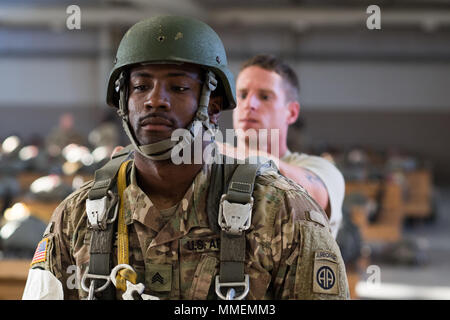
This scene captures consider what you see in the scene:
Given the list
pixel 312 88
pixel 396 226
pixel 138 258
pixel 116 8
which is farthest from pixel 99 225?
pixel 312 88

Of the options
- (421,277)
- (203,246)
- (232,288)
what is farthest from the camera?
(421,277)

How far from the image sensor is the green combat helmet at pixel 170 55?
165 centimetres

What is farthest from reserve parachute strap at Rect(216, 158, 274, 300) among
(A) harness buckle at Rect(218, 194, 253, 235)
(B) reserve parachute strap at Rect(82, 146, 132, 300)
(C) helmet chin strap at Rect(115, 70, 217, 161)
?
(B) reserve parachute strap at Rect(82, 146, 132, 300)

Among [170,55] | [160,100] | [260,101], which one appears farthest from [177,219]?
[260,101]

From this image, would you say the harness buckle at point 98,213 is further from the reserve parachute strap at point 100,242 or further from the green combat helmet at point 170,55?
the green combat helmet at point 170,55

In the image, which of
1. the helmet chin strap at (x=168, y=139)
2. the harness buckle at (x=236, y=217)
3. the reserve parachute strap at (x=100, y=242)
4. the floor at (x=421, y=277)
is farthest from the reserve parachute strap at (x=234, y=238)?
the floor at (x=421, y=277)

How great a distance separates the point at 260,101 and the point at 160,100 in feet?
3.07

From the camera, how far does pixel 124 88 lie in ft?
5.71

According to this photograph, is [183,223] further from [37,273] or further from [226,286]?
[37,273]

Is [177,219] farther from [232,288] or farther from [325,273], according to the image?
[325,273]

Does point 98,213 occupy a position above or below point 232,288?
above

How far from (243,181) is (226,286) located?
0.90 feet

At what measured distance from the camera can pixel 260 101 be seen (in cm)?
249

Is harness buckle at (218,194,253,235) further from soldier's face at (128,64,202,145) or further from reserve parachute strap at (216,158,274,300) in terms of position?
soldier's face at (128,64,202,145)
